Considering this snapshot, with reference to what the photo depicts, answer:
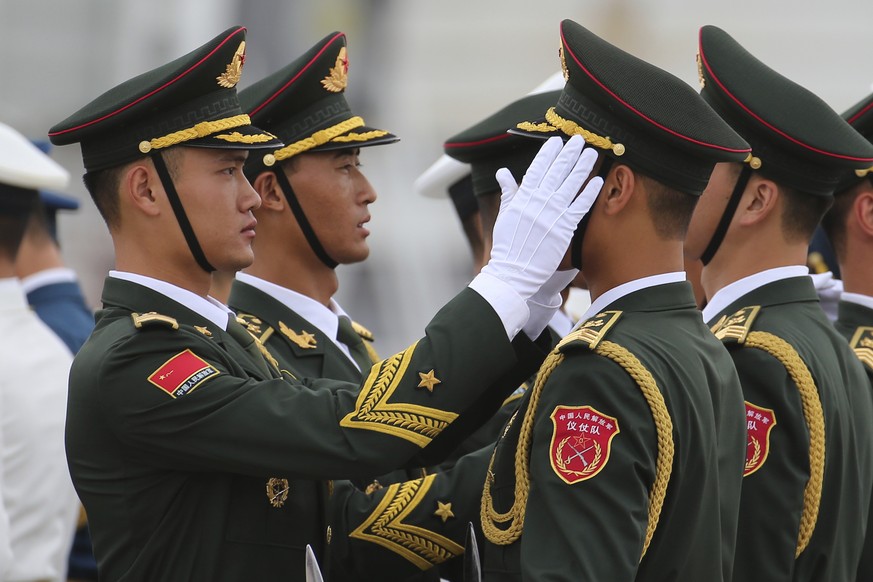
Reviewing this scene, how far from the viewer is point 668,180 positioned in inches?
134

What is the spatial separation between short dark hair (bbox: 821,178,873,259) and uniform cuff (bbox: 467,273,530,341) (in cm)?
172

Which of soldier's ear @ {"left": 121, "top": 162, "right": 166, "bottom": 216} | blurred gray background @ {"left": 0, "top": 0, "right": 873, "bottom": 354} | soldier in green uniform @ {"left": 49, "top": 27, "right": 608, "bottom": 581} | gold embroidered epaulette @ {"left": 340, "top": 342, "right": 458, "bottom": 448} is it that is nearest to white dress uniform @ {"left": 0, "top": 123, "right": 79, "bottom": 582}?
soldier in green uniform @ {"left": 49, "top": 27, "right": 608, "bottom": 581}

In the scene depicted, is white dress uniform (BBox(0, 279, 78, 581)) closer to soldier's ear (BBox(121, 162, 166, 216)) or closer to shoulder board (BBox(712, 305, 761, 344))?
soldier's ear (BBox(121, 162, 166, 216))

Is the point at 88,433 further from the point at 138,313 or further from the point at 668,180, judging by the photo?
the point at 668,180

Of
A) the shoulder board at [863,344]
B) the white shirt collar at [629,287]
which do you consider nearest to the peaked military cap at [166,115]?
the white shirt collar at [629,287]

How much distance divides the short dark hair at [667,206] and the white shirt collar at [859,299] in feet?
4.99

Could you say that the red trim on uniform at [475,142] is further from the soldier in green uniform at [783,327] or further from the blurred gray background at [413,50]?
the blurred gray background at [413,50]

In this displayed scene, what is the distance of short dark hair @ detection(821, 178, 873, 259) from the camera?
4.76 metres

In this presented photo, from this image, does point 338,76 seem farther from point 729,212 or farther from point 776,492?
point 776,492

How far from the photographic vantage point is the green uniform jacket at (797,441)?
3730 mm

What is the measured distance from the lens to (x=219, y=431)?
3.48 m

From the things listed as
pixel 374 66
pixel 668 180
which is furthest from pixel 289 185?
pixel 374 66

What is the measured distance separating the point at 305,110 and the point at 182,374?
1.59m

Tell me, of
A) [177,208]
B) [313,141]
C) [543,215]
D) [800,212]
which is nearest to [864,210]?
[800,212]
